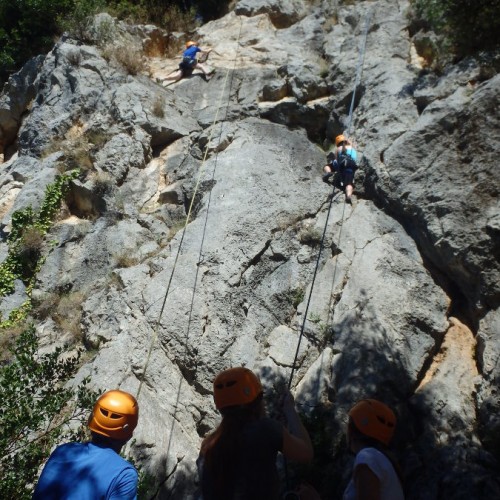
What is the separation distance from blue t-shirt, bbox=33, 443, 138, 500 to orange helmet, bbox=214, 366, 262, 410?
1.94 ft

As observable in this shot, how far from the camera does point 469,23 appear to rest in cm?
780

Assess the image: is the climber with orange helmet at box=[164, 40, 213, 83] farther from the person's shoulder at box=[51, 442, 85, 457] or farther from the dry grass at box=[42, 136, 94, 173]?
the person's shoulder at box=[51, 442, 85, 457]

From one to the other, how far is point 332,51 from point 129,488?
10.1 metres

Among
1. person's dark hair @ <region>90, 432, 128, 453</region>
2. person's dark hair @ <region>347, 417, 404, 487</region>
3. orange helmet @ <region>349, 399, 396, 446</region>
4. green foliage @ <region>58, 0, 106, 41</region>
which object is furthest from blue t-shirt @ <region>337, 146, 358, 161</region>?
green foliage @ <region>58, 0, 106, 41</region>

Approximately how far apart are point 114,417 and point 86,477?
0.37 meters

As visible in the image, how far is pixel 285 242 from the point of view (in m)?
7.01

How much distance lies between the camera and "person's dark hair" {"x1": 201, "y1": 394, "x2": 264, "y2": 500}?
261 centimetres

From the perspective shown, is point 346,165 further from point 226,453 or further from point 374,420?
point 226,453

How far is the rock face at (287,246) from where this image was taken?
5078mm

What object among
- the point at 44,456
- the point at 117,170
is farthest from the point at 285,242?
the point at 44,456

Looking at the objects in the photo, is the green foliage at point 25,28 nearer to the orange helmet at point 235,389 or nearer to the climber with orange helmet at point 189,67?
the climber with orange helmet at point 189,67

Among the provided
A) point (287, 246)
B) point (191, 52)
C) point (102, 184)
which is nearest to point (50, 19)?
point (191, 52)

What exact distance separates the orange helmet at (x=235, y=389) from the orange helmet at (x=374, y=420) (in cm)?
60

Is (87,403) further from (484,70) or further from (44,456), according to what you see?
(484,70)
